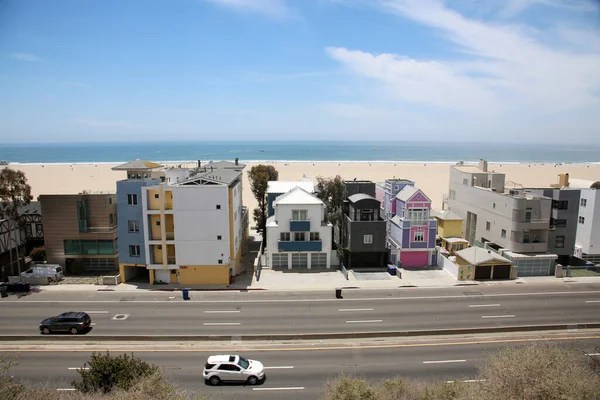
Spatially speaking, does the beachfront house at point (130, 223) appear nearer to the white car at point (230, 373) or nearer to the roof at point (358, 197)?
the white car at point (230, 373)

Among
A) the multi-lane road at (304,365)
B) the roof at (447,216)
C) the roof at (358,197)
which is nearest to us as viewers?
the multi-lane road at (304,365)

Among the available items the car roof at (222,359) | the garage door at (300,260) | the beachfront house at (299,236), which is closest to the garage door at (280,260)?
the beachfront house at (299,236)

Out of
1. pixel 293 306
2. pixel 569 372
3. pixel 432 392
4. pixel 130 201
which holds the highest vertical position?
pixel 130 201

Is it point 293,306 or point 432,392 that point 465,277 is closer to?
point 293,306

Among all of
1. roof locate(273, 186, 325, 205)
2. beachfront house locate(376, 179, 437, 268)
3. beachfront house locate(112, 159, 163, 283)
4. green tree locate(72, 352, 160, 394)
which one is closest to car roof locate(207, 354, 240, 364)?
green tree locate(72, 352, 160, 394)

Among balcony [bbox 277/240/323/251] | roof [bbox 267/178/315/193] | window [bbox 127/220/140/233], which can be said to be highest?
roof [bbox 267/178/315/193]

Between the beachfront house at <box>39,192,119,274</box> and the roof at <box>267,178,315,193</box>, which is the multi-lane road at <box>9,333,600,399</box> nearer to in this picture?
the beachfront house at <box>39,192,119,274</box>

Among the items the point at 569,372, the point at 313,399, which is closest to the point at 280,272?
the point at 313,399
